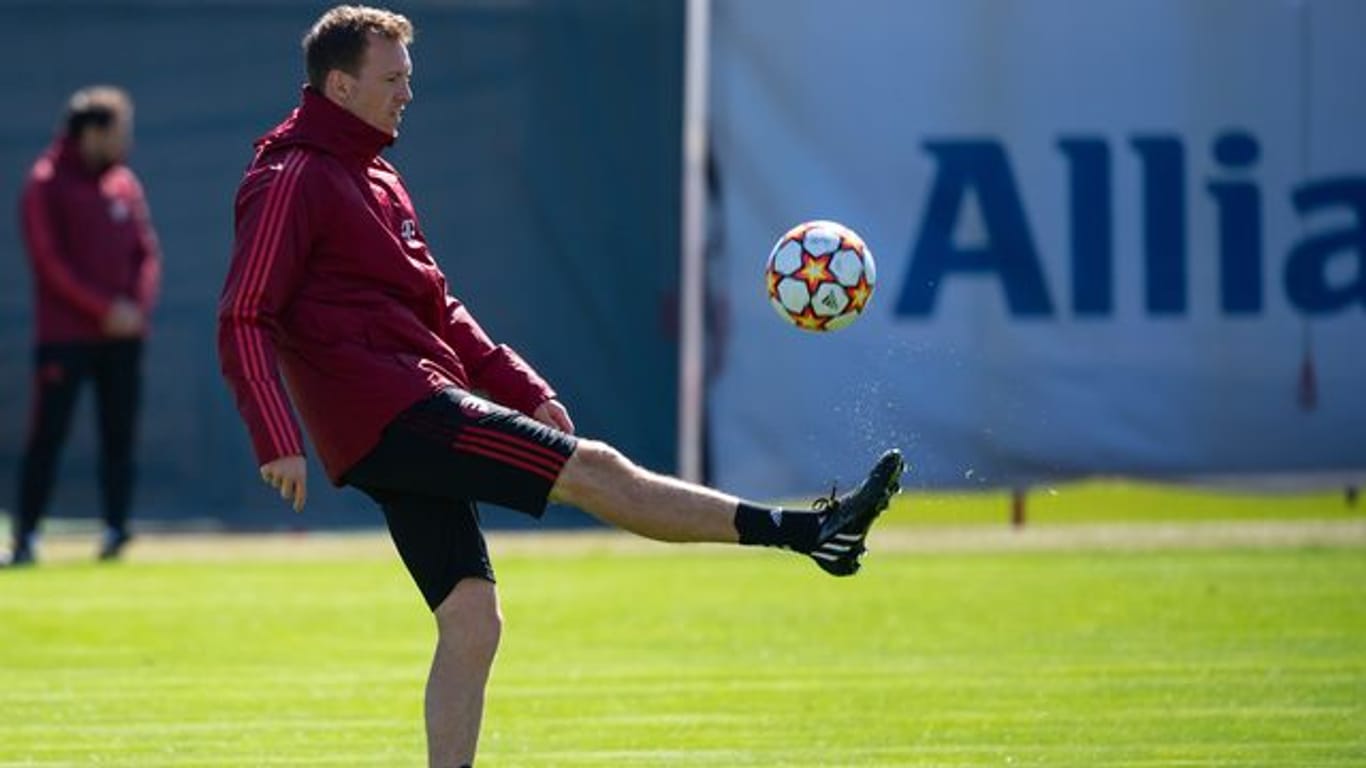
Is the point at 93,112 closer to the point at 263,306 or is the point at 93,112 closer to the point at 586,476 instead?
the point at 263,306

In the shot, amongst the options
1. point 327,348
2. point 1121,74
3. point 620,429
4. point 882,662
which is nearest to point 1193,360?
point 1121,74

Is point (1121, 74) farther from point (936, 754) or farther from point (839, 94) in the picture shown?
point (936, 754)

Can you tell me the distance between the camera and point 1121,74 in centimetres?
1759

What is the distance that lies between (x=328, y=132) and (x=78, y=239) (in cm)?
913

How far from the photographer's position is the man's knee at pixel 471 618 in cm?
750

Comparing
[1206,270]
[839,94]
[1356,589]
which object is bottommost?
[1356,589]

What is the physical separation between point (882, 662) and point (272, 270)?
4.92m

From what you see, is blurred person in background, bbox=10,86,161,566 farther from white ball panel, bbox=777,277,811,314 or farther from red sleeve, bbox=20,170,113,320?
white ball panel, bbox=777,277,811,314

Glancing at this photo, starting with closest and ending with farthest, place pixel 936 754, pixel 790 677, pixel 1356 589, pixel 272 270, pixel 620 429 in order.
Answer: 1. pixel 272 270
2. pixel 936 754
3. pixel 790 677
4. pixel 1356 589
5. pixel 620 429

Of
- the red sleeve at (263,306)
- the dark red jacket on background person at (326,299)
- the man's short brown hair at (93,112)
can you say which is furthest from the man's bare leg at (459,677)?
the man's short brown hair at (93,112)

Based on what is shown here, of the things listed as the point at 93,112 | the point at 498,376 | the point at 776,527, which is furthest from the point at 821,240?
the point at 93,112

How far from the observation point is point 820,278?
891cm

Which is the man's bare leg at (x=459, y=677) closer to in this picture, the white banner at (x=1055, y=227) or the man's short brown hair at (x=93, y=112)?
the man's short brown hair at (x=93, y=112)

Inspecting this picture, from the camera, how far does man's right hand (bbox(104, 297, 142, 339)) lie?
16.4m
